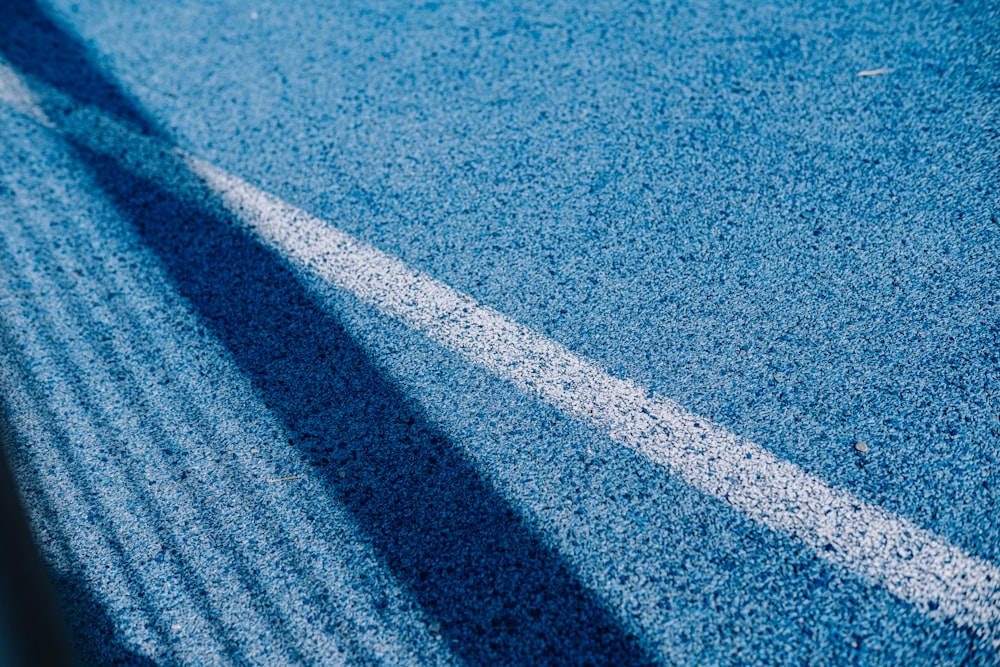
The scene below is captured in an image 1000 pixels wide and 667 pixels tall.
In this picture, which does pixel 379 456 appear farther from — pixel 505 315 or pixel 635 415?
pixel 635 415

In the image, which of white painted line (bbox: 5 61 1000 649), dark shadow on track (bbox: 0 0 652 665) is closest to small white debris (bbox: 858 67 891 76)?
white painted line (bbox: 5 61 1000 649)

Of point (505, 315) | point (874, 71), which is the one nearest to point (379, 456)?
point (505, 315)

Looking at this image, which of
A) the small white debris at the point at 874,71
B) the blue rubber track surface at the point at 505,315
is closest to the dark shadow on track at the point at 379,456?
the blue rubber track surface at the point at 505,315

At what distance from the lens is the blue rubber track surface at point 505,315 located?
1.94 metres

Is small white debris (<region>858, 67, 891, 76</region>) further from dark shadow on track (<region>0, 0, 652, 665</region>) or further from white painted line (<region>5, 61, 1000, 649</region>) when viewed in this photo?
dark shadow on track (<region>0, 0, 652, 665</region>)

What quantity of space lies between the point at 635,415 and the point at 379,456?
2.73 feet

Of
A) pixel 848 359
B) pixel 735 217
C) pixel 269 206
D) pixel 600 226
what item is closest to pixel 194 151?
pixel 269 206

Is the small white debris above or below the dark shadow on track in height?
above

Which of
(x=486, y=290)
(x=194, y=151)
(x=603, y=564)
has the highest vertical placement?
(x=194, y=151)

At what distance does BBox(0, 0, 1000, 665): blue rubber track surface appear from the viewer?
1.94 metres

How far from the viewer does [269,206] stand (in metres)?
2.89

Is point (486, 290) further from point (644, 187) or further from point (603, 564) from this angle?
point (603, 564)

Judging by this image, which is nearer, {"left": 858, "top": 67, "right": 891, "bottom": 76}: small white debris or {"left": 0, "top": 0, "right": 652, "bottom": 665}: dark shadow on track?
{"left": 0, "top": 0, "right": 652, "bottom": 665}: dark shadow on track

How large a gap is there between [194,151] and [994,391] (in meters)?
3.23
